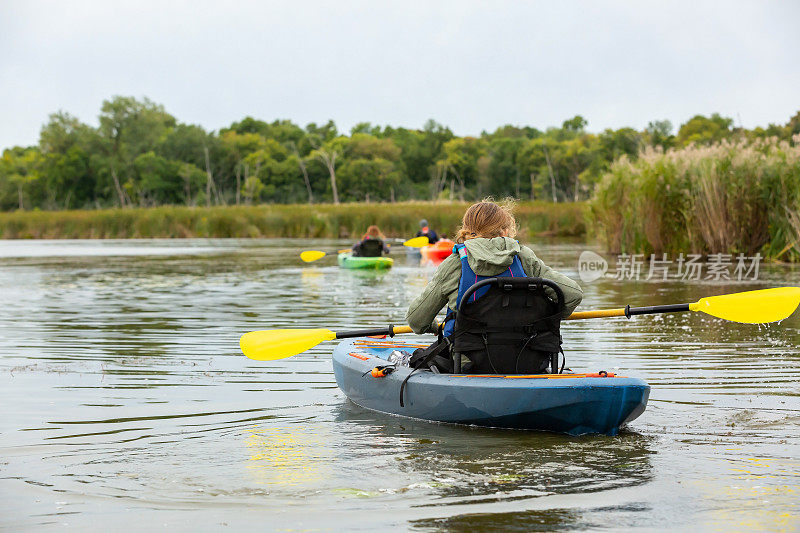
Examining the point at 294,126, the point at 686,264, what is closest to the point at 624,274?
the point at 686,264

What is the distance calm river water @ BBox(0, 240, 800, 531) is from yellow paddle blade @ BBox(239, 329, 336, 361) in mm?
284

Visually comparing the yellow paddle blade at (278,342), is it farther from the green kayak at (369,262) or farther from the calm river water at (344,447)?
the green kayak at (369,262)

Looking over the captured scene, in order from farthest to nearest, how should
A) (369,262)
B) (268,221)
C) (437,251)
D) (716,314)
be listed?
(268,221) < (437,251) < (369,262) < (716,314)

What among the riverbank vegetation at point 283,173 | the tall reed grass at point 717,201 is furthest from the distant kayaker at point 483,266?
the riverbank vegetation at point 283,173

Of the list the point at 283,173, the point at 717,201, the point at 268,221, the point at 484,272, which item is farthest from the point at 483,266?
the point at 283,173

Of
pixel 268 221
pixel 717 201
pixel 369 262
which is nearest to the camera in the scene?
pixel 717 201

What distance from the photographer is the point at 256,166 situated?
7525 cm

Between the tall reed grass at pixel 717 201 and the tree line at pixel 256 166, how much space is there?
1918 inches

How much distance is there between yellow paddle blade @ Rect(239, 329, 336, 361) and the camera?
6.20 meters

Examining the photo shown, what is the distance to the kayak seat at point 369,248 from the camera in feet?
65.0

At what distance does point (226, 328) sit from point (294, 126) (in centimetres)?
8053

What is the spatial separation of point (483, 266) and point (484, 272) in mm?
31

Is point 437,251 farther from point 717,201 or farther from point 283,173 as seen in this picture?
point 283,173

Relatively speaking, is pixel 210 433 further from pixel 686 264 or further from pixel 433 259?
pixel 433 259
